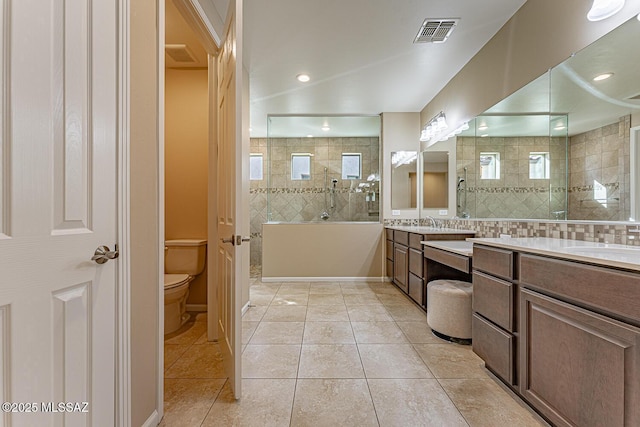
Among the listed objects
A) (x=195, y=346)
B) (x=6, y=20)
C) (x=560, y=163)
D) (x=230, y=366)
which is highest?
(x=6, y=20)

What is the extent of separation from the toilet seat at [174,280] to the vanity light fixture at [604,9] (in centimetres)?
320

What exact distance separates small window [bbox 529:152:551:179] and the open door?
2052 millimetres

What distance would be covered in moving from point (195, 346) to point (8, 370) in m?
1.65

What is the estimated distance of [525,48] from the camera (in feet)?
6.97

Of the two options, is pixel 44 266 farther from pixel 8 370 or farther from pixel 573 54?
pixel 573 54

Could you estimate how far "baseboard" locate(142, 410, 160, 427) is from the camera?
1.32m

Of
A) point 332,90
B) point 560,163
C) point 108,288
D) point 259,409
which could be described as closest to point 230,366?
point 259,409

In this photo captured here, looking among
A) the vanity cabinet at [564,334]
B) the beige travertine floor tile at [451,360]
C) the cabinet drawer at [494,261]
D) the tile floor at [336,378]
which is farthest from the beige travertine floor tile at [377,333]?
the cabinet drawer at [494,261]

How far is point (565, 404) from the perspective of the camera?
122 cm

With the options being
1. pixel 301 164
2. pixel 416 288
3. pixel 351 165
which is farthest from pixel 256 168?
pixel 416 288

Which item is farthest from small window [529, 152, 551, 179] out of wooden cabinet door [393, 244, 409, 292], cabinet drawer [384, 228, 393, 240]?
cabinet drawer [384, 228, 393, 240]

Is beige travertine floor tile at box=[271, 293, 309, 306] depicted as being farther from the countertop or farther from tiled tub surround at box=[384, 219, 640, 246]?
the countertop

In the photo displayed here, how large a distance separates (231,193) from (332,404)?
130 cm

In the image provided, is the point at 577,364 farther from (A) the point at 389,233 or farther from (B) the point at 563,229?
(A) the point at 389,233
